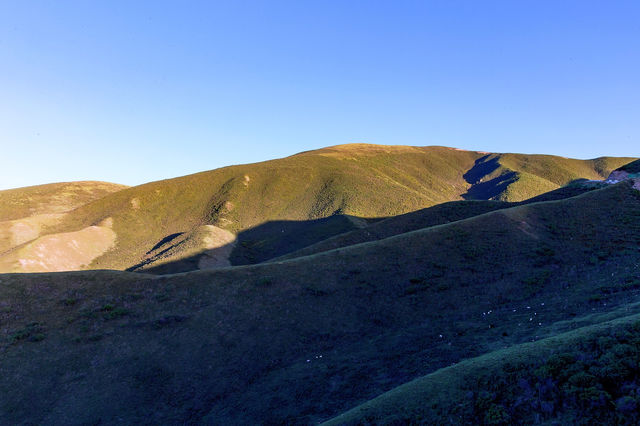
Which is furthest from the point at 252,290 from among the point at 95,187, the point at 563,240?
the point at 95,187

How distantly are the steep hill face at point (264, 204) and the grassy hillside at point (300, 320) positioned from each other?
44378 mm

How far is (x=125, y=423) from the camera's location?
20.6 meters

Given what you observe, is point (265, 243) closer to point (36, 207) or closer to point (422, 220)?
point (422, 220)

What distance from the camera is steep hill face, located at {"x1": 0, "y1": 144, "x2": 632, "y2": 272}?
90750 mm

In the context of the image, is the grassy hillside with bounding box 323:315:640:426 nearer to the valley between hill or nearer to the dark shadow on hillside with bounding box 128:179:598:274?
the valley between hill

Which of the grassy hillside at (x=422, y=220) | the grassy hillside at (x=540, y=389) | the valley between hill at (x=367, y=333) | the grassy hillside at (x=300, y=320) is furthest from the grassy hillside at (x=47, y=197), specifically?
the grassy hillside at (x=540, y=389)

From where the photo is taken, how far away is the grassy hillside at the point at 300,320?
21391 millimetres

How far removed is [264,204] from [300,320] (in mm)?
99098

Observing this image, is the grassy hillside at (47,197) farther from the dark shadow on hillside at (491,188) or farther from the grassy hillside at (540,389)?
the dark shadow on hillside at (491,188)

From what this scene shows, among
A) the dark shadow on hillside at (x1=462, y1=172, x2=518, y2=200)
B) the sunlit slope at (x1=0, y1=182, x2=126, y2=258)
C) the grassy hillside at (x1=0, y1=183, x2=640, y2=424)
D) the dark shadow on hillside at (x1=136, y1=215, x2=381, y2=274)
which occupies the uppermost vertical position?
the sunlit slope at (x1=0, y1=182, x2=126, y2=258)

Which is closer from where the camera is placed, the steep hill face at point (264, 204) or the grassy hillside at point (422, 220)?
the grassy hillside at point (422, 220)

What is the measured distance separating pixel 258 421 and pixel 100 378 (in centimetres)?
1249

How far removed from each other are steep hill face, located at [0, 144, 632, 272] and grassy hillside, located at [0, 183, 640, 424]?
4438 centimetres

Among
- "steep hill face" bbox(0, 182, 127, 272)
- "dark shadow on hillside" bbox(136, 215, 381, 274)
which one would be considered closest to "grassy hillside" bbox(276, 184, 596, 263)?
"dark shadow on hillside" bbox(136, 215, 381, 274)
